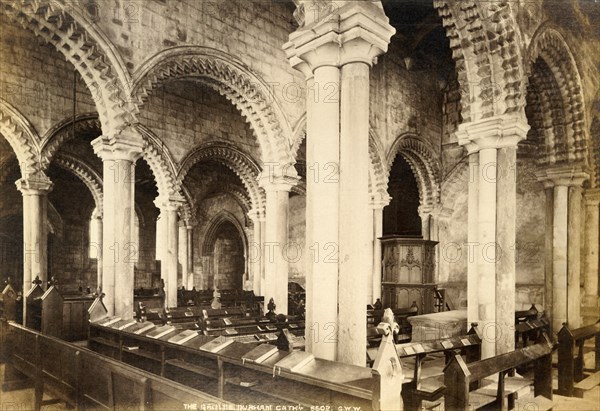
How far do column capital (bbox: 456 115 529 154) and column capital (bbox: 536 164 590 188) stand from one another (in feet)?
12.1

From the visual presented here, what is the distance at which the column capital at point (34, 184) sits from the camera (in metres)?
12.2

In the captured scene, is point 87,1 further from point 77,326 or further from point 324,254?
point 324,254

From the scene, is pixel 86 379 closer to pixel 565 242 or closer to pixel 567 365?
pixel 567 365

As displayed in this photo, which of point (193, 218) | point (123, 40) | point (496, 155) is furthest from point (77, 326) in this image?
point (193, 218)

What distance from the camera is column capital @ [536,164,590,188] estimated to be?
1033cm

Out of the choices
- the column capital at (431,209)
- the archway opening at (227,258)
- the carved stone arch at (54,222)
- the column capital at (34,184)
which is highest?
the column capital at (34,184)

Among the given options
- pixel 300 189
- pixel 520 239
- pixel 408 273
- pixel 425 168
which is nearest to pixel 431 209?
pixel 425 168

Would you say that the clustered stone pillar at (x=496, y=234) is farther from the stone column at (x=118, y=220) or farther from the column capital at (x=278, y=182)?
the stone column at (x=118, y=220)

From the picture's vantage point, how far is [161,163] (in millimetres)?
13836

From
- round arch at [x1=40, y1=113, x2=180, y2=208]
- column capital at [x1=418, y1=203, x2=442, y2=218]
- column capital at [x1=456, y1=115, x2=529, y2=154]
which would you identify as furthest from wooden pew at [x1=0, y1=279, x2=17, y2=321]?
column capital at [x1=418, y1=203, x2=442, y2=218]

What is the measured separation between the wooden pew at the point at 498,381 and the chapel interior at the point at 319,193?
0.09ft

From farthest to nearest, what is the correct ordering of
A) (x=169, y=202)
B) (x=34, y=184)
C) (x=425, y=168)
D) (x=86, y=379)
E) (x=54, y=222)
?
(x=54, y=222)
(x=425, y=168)
(x=169, y=202)
(x=34, y=184)
(x=86, y=379)

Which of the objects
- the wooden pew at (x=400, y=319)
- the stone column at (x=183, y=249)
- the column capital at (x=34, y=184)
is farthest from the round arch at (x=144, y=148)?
the wooden pew at (x=400, y=319)

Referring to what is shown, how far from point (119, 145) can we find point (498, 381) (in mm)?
6991
